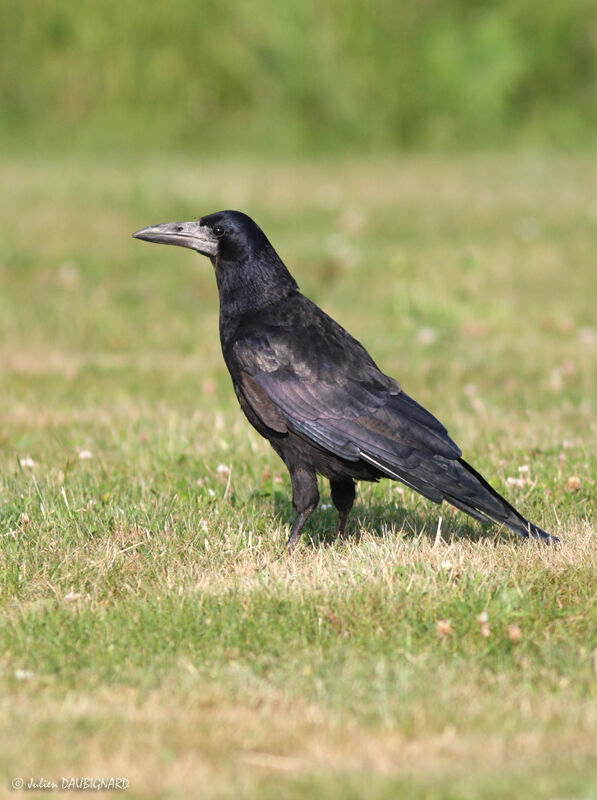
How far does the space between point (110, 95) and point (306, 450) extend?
15.6 m

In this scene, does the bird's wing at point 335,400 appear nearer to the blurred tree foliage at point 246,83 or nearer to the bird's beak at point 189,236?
the bird's beak at point 189,236

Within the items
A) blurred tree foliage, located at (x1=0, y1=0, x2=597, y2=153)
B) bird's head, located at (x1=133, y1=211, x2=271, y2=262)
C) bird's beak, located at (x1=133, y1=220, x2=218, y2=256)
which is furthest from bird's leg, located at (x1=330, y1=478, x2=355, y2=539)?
blurred tree foliage, located at (x1=0, y1=0, x2=597, y2=153)

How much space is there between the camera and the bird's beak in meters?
5.15

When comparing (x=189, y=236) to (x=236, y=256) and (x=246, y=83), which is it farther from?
(x=246, y=83)

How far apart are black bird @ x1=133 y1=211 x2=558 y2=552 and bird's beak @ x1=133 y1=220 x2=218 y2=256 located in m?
0.14

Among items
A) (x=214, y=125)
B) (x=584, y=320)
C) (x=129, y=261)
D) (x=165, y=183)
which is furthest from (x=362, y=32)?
(x=584, y=320)

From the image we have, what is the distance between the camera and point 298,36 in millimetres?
18906

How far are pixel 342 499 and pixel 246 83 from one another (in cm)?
1570

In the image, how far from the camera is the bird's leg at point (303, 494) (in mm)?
4688

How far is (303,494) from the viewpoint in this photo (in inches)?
185

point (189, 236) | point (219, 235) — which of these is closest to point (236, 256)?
point (219, 235)

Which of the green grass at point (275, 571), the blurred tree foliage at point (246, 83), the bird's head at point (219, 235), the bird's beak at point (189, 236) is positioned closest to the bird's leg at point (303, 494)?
the green grass at point (275, 571)

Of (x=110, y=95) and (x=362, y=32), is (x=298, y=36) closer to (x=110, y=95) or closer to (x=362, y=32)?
(x=362, y=32)

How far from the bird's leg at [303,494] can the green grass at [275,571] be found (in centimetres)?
13
